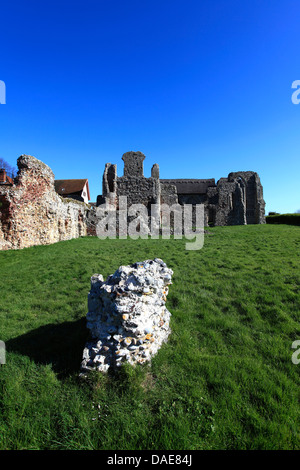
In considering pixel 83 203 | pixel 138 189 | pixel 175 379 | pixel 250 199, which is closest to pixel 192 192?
pixel 250 199

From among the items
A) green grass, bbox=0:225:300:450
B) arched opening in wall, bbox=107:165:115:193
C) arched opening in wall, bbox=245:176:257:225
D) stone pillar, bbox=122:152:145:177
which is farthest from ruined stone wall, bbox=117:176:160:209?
arched opening in wall, bbox=245:176:257:225

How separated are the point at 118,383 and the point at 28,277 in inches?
253

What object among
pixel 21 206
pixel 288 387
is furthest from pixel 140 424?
pixel 21 206

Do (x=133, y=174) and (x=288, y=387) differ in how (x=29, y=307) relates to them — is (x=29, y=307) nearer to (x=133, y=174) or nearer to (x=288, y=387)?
(x=288, y=387)

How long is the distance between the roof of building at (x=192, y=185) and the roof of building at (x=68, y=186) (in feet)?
50.5

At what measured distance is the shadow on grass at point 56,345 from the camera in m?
3.70

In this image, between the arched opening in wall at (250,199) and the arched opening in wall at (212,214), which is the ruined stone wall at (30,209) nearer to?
the arched opening in wall at (212,214)

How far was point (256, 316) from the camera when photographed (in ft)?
16.4

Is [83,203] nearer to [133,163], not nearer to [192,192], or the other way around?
[133,163]

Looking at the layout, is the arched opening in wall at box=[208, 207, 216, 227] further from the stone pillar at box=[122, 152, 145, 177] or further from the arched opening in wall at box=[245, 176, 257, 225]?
the stone pillar at box=[122, 152, 145, 177]

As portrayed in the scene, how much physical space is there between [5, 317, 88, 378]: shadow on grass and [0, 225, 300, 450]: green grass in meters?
0.02

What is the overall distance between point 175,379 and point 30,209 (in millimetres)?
13325

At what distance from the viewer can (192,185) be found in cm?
4334

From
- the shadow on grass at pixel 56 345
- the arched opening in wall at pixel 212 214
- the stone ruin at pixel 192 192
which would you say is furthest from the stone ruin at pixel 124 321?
the arched opening in wall at pixel 212 214
